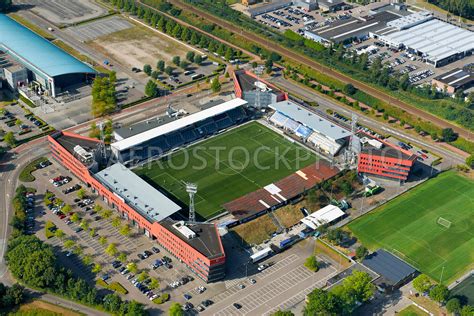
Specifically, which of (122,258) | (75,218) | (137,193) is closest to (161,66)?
(137,193)

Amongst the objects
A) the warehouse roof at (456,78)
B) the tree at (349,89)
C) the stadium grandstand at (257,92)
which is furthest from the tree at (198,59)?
the warehouse roof at (456,78)

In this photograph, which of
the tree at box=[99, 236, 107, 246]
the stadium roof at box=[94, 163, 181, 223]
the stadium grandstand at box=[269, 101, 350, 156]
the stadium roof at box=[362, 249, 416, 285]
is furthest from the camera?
the stadium grandstand at box=[269, 101, 350, 156]

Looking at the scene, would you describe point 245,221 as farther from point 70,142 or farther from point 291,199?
point 70,142

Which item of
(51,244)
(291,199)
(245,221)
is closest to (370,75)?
(291,199)

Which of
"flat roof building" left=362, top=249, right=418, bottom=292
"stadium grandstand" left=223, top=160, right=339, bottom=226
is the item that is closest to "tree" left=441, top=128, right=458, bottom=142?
"stadium grandstand" left=223, top=160, right=339, bottom=226

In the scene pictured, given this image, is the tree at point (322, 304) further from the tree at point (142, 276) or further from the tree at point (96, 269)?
the tree at point (96, 269)

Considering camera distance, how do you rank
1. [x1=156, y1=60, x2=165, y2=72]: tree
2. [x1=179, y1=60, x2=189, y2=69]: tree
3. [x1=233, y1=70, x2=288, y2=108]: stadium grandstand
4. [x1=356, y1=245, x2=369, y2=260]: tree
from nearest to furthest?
1. [x1=356, y1=245, x2=369, y2=260]: tree
2. [x1=233, y1=70, x2=288, y2=108]: stadium grandstand
3. [x1=156, y1=60, x2=165, y2=72]: tree
4. [x1=179, y1=60, x2=189, y2=69]: tree

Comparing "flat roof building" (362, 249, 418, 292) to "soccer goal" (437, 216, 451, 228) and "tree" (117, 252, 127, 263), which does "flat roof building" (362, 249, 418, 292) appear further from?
"tree" (117, 252, 127, 263)
